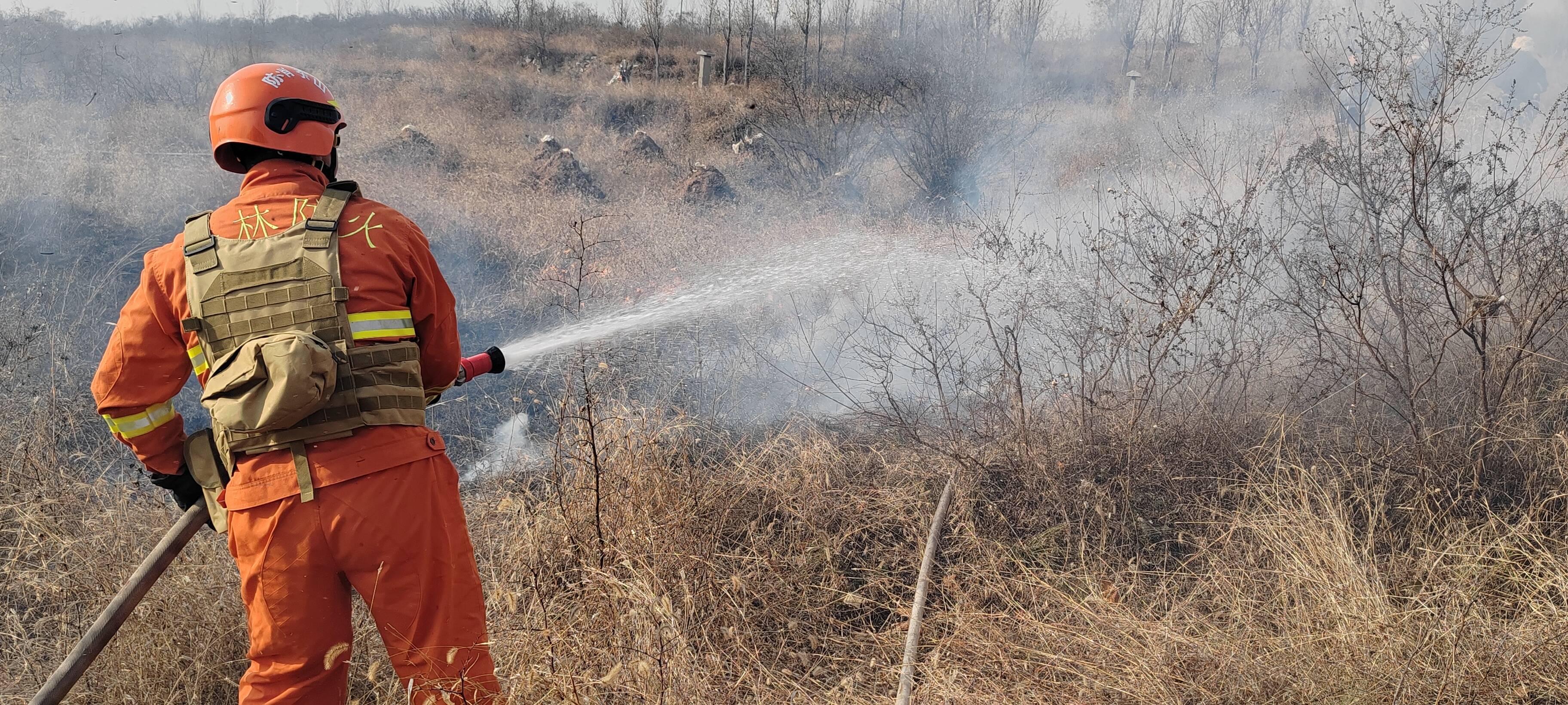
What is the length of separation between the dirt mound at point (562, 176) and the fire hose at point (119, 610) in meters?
10.5

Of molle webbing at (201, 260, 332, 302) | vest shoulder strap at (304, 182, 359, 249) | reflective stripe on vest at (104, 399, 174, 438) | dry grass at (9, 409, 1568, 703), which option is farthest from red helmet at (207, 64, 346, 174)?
dry grass at (9, 409, 1568, 703)

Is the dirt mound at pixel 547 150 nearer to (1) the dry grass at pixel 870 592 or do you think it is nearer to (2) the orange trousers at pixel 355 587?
(1) the dry grass at pixel 870 592

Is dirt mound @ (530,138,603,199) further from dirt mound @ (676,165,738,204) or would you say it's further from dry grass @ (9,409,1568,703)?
dry grass @ (9,409,1568,703)

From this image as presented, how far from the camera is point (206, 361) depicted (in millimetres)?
2293

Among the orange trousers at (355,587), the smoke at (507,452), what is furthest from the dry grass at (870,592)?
the smoke at (507,452)

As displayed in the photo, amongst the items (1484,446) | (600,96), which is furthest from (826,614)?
(600,96)

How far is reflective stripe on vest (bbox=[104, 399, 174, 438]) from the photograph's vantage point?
90.6 inches

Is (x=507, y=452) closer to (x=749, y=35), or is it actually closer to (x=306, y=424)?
(x=306, y=424)

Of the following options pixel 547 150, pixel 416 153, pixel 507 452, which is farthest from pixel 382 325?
pixel 416 153

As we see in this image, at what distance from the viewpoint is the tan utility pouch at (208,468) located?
2371mm

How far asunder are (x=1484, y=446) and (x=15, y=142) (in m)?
12.9

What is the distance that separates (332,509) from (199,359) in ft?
1.81

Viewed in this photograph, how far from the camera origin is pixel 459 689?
2.23 m

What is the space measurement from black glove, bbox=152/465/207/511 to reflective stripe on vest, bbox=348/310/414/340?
667mm
